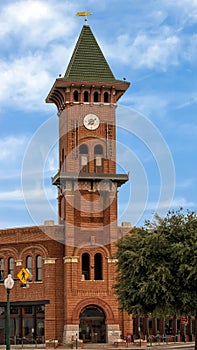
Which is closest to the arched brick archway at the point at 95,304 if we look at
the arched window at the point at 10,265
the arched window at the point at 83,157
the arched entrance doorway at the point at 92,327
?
the arched entrance doorway at the point at 92,327

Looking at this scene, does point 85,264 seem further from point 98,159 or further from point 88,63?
point 88,63

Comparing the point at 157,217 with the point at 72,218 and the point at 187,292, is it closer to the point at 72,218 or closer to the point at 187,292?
the point at 187,292

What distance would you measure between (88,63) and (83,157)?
31.8 ft

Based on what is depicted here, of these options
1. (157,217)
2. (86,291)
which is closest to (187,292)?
(157,217)

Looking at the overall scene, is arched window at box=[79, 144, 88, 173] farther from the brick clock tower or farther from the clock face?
the clock face

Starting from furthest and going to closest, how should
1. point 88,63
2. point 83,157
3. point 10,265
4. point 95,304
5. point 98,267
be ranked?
1. point 88,63
2. point 83,157
3. point 10,265
4. point 98,267
5. point 95,304

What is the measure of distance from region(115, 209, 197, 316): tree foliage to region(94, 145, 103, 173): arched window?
19.1 metres

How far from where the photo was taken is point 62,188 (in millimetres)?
71750

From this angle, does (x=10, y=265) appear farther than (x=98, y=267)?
Yes

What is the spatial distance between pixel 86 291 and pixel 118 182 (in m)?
11.3

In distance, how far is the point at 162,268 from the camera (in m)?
50.7

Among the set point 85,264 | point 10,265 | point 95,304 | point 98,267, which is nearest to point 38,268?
point 10,265

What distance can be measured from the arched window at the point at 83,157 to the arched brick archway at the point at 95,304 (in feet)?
41.6

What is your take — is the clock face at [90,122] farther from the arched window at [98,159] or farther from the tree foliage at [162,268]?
the tree foliage at [162,268]
